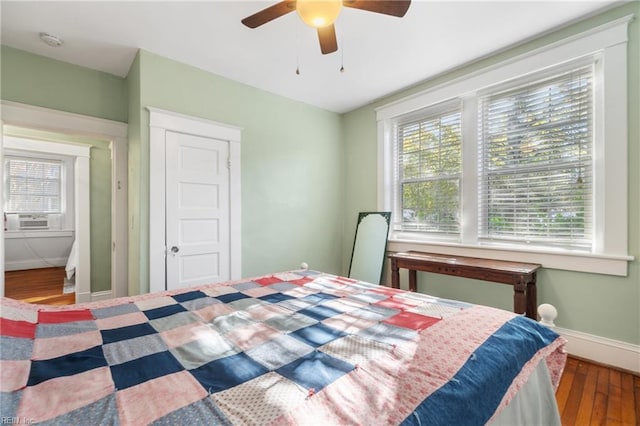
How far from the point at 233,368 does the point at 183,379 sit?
0.14 metres

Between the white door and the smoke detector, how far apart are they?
1.12 m

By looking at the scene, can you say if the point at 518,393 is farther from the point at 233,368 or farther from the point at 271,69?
the point at 271,69

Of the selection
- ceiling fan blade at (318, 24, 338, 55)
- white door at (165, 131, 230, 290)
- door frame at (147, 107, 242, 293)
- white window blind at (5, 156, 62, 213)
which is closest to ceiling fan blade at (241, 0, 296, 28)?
ceiling fan blade at (318, 24, 338, 55)

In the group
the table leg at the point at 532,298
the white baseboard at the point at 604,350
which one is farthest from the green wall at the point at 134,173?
the white baseboard at the point at 604,350

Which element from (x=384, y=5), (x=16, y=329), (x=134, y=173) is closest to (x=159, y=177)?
(x=134, y=173)

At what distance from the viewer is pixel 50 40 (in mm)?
2461

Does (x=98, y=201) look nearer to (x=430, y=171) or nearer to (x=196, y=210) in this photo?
(x=196, y=210)

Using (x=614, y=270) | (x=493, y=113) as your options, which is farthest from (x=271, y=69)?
(x=614, y=270)

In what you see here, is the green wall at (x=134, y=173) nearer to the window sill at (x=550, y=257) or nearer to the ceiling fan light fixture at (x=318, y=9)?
the ceiling fan light fixture at (x=318, y=9)

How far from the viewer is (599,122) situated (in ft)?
7.38

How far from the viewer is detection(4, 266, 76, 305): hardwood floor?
3.84 m

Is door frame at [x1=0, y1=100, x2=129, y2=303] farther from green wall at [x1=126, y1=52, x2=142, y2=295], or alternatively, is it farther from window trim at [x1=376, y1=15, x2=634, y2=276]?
window trim at [x1=376, y1=15, x2=634, y2=276]

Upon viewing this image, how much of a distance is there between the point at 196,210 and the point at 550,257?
336cm

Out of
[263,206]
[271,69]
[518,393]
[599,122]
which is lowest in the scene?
[518,393]
